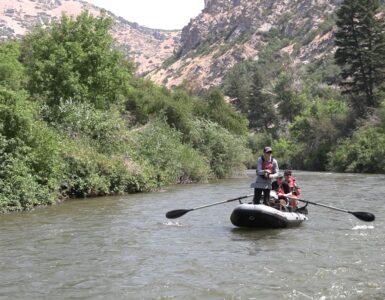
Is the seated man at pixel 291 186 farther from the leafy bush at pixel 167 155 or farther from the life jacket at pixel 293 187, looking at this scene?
the leafy bush at pixel 167 155

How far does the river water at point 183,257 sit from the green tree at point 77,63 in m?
14.6

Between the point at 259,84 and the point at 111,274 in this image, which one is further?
the point at 259,84

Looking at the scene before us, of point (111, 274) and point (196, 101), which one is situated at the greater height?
point (196, 101)

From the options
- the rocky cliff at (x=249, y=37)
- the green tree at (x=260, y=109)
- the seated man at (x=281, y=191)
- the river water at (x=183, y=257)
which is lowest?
the river water at (x=183, y=257)

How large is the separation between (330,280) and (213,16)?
192 metres

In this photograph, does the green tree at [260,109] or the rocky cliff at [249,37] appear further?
the rocky cliff at [249,37]

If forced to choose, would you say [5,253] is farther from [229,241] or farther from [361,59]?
[361,59]

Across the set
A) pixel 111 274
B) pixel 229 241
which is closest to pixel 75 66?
pixel 229 241

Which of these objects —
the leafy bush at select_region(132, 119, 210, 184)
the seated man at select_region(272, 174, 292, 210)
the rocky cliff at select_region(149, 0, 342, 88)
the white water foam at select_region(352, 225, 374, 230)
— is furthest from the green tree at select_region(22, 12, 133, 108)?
the rocky cliff at select_region(149, 0, 342, 88)

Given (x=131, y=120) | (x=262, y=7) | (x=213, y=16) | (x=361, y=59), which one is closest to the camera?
(x=131, y=120)

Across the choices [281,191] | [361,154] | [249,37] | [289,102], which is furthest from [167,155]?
[249,37]

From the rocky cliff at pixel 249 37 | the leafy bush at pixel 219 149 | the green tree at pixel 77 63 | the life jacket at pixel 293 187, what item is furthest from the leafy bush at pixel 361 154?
the rocky cliff at pixel 249 37

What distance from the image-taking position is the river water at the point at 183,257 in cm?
885

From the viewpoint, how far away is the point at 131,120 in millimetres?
45594
